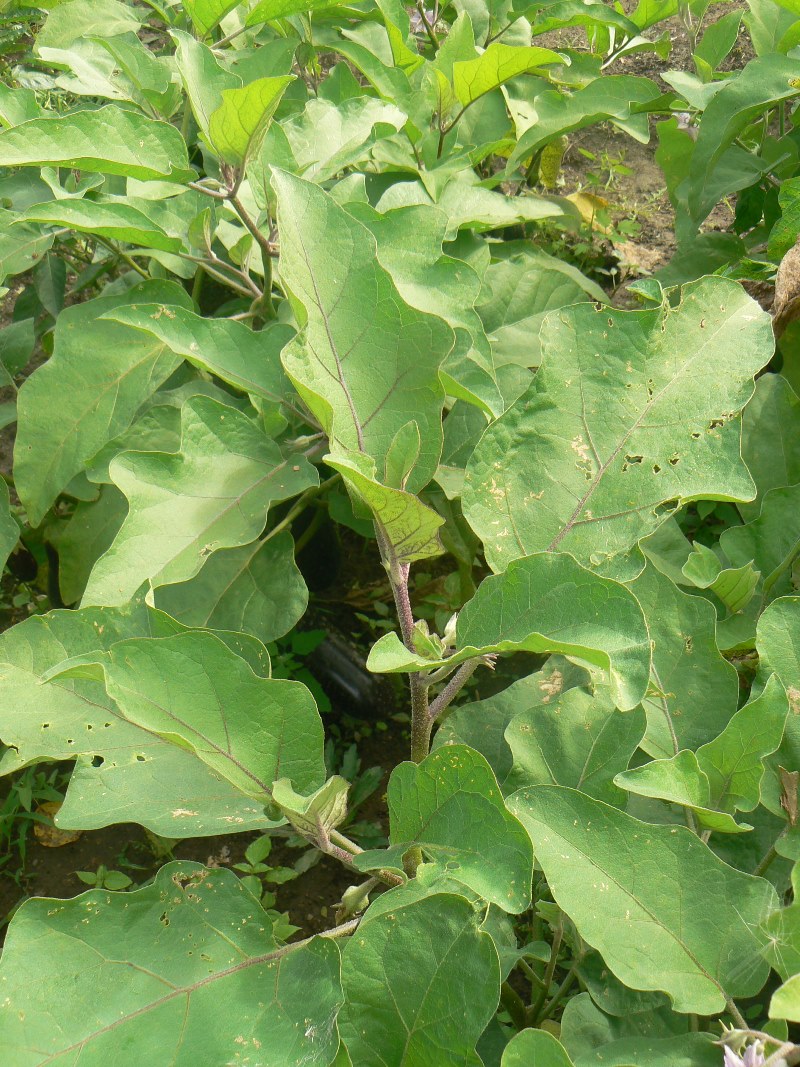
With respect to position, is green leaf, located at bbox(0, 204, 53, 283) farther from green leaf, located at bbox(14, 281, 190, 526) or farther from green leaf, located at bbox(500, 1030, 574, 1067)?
green leaf, located at bbox(500, 1030, 574, 1067)

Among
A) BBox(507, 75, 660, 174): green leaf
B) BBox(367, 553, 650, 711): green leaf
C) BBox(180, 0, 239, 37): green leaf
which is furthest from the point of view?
BBox(507, 75, 660, 174): green leaf

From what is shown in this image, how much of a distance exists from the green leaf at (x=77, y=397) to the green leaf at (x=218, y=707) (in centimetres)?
70

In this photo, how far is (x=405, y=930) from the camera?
89 centimetres

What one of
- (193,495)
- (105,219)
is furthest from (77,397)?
(193,495)

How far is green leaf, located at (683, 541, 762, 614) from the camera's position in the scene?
134 cm

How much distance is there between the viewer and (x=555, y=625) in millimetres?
948

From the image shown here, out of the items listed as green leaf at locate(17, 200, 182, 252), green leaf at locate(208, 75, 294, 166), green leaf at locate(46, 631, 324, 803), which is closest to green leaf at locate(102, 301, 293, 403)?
green leaf at locate(17, 200, 182, 252)

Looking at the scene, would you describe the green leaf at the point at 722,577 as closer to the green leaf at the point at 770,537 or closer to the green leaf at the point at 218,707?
the green leaf at the point at 770,537

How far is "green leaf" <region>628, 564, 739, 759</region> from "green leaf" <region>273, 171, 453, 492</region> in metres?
0.34

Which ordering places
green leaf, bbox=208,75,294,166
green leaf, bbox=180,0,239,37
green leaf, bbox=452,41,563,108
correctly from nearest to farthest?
1. green leaf, bbox=208,75,294,166
2. green leaf, bbox=180,0,239,37
3. green leaf, bbox=452,41,563,108

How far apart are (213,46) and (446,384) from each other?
1107mm

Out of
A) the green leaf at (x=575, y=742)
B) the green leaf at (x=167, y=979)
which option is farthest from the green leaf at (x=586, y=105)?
the green leaf at (x=167, y=979)

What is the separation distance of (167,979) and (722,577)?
856 mm

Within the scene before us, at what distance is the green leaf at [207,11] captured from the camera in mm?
1660
